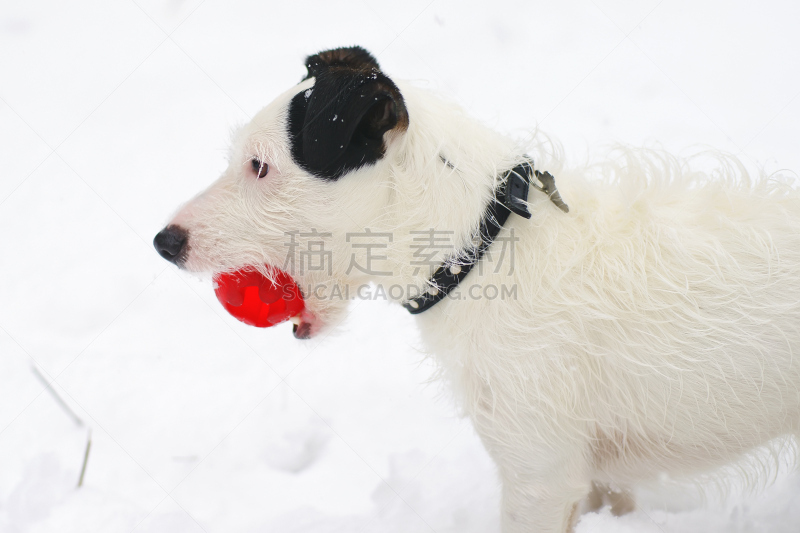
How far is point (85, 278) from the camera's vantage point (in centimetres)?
367

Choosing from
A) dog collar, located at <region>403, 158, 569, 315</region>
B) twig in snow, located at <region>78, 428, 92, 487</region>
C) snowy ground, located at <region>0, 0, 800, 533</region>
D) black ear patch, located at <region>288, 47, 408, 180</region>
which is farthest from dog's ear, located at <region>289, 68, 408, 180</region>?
twig in snow, located at <region>78, 428, 92, 487</region>

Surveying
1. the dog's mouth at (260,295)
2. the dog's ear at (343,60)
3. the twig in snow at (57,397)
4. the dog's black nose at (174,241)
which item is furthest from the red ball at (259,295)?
the twig in snow at (57,397)

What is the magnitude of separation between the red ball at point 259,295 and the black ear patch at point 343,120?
42 cm

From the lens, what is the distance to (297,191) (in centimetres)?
161

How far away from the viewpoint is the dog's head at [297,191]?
1.50 m

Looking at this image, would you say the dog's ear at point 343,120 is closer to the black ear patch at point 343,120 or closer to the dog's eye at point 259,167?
the black ear patch at point 343,120

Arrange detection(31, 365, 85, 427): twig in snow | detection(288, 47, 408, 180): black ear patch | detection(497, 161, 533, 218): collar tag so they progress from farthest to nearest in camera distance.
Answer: detection(31, 365, 85, 427): twig in snow
detection(497, 161, 533, 218): collar tag
detection(288, 47, 408, 180): black ear patch

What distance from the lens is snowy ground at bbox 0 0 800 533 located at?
8.66ft

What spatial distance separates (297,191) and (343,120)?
0.92ft

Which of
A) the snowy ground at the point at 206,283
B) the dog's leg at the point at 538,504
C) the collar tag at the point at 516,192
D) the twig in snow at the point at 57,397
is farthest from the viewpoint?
the twig in snow at the point at 57,397

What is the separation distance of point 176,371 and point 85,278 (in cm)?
109

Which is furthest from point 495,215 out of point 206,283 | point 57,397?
point 57,397

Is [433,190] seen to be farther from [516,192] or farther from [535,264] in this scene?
[535,264]

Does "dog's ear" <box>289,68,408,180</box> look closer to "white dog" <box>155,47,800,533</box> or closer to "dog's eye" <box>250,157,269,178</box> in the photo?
"white dog" <box>155,47,800,533</box>
